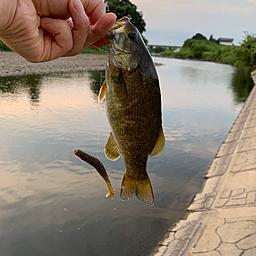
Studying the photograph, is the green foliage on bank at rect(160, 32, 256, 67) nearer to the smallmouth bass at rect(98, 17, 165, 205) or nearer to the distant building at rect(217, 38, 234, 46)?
the distant building at rect(217, 38, 234, 46)

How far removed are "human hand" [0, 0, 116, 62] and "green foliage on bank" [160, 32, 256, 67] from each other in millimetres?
53466

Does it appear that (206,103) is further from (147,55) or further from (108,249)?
(147,55)

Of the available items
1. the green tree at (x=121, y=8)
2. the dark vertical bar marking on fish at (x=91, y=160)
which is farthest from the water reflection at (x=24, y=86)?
the dark vertical bar marking on fish at (x=91, y=160)

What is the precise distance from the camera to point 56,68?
25.6 metres

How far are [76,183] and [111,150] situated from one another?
5359 mm

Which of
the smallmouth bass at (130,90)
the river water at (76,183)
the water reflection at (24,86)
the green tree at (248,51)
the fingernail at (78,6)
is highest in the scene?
the green tree at (248,51)

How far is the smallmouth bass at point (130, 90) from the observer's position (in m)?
1.69

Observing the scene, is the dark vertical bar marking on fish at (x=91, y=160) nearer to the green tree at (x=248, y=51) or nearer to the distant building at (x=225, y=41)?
the green tree at (x=248, y=51)

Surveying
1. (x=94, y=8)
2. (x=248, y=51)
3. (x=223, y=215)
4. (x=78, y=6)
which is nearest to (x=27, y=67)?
(x=223, y=215)

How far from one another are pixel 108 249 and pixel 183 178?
364cm

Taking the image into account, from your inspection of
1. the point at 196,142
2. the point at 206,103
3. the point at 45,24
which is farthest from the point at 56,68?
the point at 45,24

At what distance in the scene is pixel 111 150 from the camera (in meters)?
1.96

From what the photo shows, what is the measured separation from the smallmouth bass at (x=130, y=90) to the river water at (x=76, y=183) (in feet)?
0.78

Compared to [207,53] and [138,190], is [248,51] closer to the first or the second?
[207,53]
